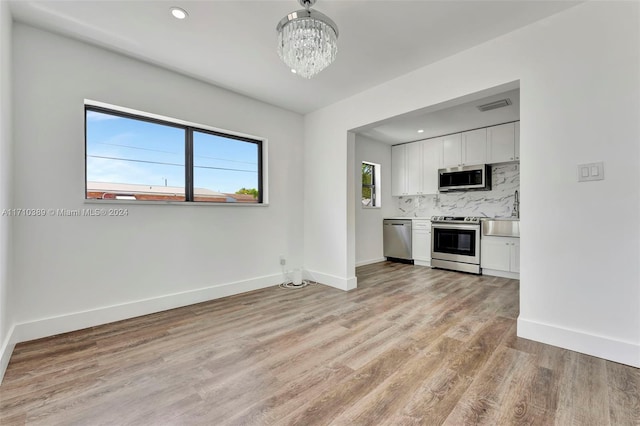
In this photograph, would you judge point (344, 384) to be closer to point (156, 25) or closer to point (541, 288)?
point (541, 288)

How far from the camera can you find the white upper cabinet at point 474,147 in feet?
15.6

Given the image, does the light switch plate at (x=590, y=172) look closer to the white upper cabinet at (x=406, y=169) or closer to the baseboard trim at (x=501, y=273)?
the baseboard trim at (x=501, y=273)

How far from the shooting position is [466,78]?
8.48 feet

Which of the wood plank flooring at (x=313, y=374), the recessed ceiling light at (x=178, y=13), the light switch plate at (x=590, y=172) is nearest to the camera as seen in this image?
the wood plank flooring at (x=313, y=374)

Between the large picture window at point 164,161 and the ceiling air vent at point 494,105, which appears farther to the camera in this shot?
the ceiling air vent at point 494,105

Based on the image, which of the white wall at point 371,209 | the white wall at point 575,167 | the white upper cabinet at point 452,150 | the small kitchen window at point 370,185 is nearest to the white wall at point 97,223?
the white wall at point 371,209

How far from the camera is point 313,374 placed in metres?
1.76

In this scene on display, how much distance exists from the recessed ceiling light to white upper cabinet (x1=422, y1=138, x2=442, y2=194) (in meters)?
4.67

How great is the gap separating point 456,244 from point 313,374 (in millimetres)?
3936

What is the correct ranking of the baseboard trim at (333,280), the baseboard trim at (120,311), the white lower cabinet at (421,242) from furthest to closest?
the white lower cabinet at (421,242) < the baseboard trim at (333,280) < the baseboard trim at (120,311)

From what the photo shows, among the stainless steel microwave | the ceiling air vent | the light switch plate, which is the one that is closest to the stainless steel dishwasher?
the stainless steel microwave

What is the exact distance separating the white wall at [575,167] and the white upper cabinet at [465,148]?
8.61 feet

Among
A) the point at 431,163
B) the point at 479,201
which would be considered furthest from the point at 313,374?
the point at 431,163

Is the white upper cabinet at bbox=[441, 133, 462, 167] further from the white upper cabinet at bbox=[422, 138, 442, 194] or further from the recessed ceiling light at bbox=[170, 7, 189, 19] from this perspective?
the recessed ceiling light at bbox=[170, 7, 189, 19]
